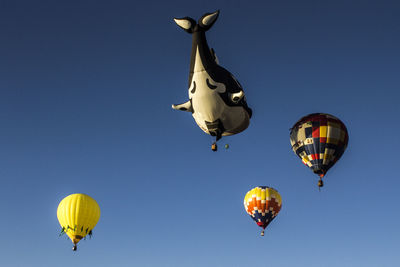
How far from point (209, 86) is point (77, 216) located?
14.6 meters

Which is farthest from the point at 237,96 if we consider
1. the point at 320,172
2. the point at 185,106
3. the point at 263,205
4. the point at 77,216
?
the point at 263,205

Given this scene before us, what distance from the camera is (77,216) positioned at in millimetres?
33156

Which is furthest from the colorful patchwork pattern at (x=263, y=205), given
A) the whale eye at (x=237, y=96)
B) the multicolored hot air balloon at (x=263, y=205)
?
the whale eye at (x=237, y=96)

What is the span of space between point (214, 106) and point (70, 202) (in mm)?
14618

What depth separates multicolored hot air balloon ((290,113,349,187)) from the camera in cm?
2836

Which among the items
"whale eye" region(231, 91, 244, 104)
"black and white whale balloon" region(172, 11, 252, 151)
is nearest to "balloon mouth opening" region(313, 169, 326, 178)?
"black and white whale balloon" region(172, 11, 252, 151)

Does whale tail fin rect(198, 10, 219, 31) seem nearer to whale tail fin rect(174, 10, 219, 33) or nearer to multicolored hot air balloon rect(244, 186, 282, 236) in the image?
whale tail fin rect(174, 10, 219, 33)

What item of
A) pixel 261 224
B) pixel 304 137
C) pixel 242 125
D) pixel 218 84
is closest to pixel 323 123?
pixel 304 137

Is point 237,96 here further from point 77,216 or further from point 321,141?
point 77,216

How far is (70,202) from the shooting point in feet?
110

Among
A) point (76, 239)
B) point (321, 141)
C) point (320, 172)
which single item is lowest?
point (76, 239)

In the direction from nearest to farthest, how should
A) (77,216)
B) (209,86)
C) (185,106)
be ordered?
(209,86) → (185,106) → (77,216)

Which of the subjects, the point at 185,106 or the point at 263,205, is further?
the point at 263,205

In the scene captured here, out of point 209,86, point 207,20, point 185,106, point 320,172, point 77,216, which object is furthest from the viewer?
point 77,216
